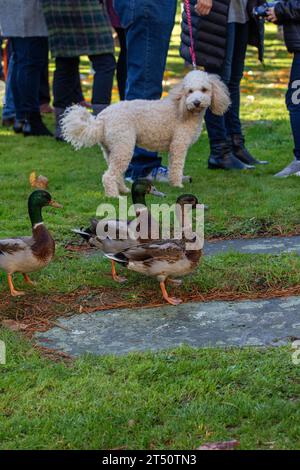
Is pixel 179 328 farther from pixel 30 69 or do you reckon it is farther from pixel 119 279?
pixel 30 69

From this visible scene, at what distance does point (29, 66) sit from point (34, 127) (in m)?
0.76

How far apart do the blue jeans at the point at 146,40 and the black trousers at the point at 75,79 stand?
1213 mm

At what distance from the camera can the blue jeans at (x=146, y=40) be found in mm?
7395

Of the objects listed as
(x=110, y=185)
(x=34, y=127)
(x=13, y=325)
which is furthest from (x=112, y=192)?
(x=34, y=127)

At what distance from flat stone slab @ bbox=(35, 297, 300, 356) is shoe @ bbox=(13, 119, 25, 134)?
627 cm

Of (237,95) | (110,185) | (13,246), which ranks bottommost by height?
(110,185)

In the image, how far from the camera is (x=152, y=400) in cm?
356

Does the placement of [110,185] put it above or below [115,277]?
below

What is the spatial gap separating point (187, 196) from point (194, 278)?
20.0 inches

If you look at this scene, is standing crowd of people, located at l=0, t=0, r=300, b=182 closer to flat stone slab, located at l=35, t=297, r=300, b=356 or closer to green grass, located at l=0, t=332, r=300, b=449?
flat stone slab, located at l=35, t=297, r=300, b=356

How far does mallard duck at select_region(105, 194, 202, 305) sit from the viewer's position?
4.76 metres

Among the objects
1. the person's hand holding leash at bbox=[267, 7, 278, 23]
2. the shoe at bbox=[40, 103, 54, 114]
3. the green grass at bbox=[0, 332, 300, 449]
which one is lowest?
the shoe at bbox=[40, 103, 54, 114]

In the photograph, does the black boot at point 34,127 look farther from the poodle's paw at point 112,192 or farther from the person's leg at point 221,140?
the poodle's paw at point 112,192

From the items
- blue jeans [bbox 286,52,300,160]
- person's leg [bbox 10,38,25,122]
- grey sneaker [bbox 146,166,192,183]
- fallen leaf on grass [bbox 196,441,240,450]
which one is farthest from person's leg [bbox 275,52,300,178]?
fallen leaf on grass [bbox 196,441,240,450]
